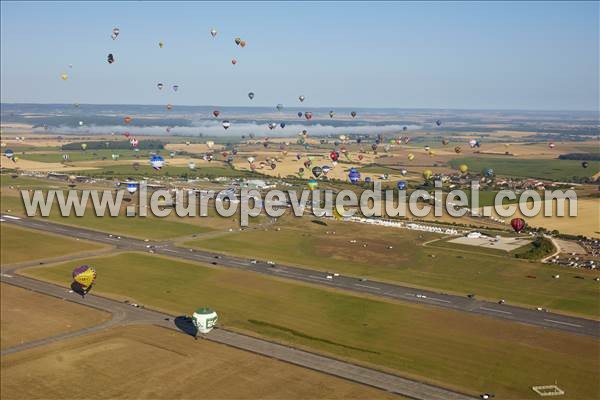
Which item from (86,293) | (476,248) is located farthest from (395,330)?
(476,248)

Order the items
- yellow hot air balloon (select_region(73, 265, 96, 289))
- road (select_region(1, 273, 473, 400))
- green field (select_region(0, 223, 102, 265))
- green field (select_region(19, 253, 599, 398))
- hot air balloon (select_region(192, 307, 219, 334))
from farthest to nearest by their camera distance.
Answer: green field (select_region(0, 223, 102, 265)) → yellow hot air balloon (select_region(73, 265, 96, 289)) → hot air balloon (select_region(192, 307, 219, 334)) → green field (select_region(19, 253, 599, 398)) → road (select_region(1, 273, 473, 400))

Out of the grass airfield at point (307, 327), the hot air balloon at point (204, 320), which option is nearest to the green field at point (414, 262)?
the grass airfield at point (307, 327)

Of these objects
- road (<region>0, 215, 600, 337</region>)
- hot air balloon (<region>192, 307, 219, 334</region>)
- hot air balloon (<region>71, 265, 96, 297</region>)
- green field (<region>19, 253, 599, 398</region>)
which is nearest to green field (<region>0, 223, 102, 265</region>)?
road (<region>0, 215, 600, 337</region>)

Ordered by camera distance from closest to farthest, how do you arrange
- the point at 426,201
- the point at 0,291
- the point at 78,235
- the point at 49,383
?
the point at 49,383 → the point at 0,291 → the point at 78,235 → the point at 426,201

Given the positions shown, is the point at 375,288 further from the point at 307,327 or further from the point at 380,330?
the point at 307,327

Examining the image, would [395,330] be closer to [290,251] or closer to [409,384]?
[409,384]

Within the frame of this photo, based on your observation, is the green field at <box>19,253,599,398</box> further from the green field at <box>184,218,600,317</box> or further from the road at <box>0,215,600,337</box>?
the green field at <box>184,218,600,317</box>
